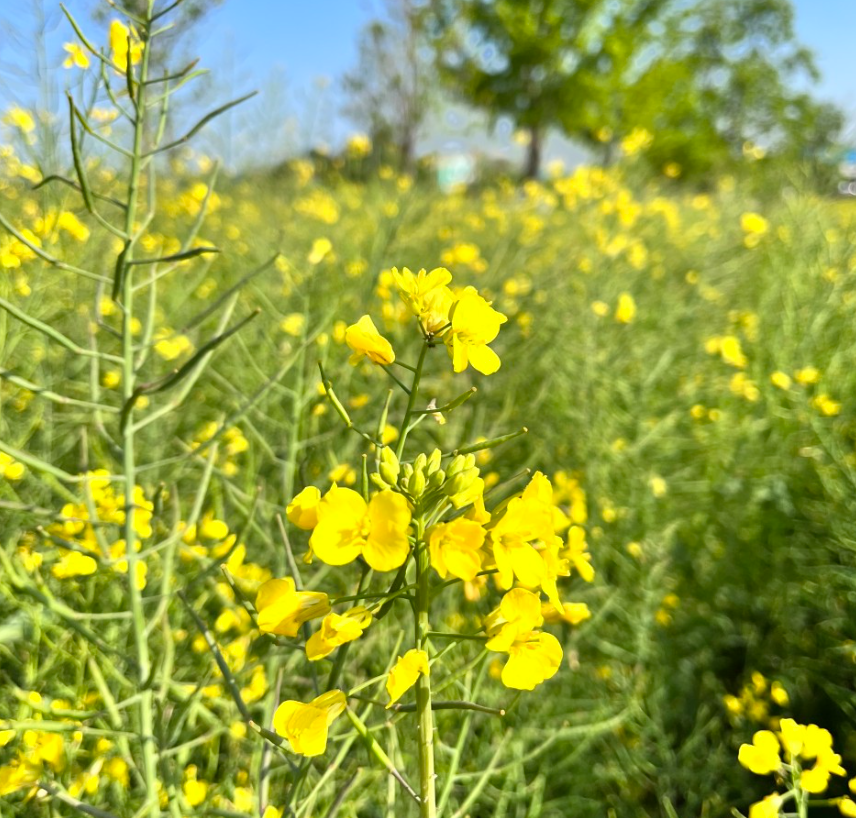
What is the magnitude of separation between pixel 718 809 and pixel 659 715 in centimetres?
21

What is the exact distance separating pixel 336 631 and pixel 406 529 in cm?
10

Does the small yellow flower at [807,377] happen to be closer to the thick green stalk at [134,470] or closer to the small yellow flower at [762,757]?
the small yellow flower at [762,757]

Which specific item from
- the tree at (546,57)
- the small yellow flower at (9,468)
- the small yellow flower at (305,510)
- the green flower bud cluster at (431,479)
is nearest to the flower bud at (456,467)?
the green flower bud cluster at (431,479)

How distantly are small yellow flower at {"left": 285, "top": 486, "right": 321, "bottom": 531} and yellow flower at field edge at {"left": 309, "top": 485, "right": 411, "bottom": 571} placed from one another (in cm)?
3

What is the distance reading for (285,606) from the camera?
493mm

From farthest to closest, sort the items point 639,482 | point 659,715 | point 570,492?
1. point 639,482
2. point 570,492
3. point 659,715

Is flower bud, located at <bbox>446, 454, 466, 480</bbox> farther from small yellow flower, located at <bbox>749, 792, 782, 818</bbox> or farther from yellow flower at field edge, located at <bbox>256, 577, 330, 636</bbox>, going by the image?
small yellow flower, located at <bbox>749, 792, 782, 818</bbox>

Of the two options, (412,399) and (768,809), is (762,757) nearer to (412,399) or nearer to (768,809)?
(768,809)

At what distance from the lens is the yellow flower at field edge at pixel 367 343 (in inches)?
22.6

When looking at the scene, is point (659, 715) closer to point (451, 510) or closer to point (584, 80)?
point (451, 510)

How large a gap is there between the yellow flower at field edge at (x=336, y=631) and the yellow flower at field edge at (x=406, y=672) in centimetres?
4

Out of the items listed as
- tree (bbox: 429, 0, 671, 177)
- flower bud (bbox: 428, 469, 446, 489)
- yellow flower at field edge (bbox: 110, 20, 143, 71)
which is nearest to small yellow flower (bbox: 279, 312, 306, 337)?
yellow flower at field edge (bbox: 110, 20, 143, 71)

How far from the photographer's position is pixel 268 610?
488 millimetres

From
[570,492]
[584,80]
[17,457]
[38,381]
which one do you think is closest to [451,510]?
[17,457]
